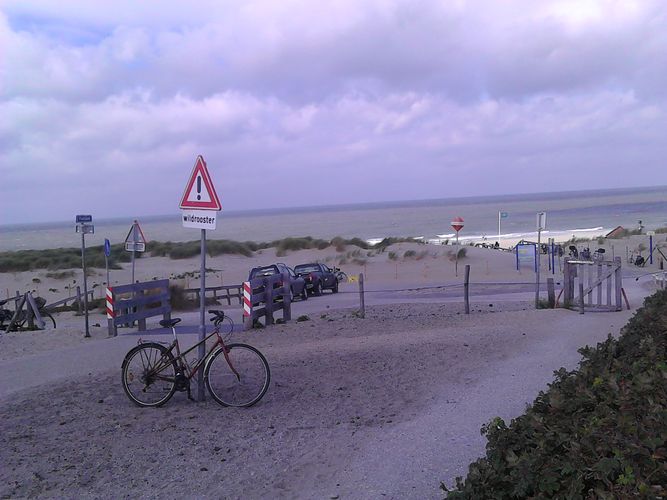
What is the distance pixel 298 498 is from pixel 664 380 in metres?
2.70

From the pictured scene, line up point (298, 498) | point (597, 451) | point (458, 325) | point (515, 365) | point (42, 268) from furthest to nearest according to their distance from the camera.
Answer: point (42, 268), point (458, 325), point (515, 365), point (298, 498), point (597, 451)

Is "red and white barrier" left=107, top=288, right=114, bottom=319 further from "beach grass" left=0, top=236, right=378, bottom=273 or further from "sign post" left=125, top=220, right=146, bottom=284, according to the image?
"beach grass" left=0, top=236, right=378, bottom=273

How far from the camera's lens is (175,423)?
6.93m

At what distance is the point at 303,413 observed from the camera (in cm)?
732

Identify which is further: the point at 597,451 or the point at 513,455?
the point at 513,455

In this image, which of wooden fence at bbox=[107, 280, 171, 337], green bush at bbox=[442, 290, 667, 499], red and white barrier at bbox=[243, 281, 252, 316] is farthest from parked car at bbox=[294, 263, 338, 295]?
green bush at bbox=[442, 290, 667, 499]

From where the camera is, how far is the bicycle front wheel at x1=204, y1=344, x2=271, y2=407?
7.55m

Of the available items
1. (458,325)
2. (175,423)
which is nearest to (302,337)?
(458,325)

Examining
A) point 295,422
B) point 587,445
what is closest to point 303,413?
point 295,422

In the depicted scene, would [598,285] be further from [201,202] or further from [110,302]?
[201,202]

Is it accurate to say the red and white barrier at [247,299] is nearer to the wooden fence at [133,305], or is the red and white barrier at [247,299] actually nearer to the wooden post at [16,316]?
the wooden fence at [133,305]

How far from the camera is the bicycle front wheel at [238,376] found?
7555 millimetres

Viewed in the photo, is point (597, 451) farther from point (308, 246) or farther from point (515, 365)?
point (308, 246)

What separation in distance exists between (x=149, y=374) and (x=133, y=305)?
Answer: 8277 mm
